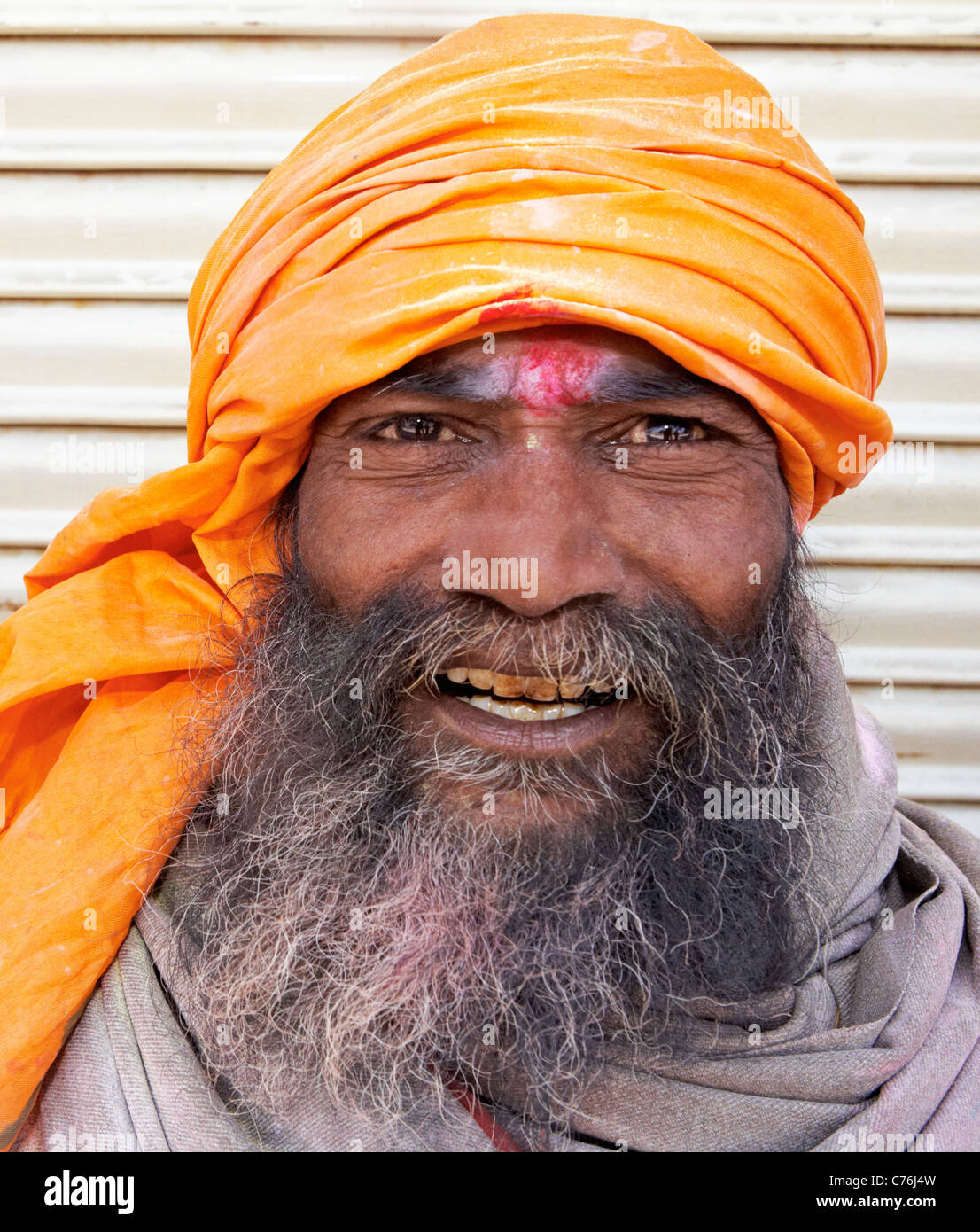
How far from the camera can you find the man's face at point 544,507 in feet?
5.13

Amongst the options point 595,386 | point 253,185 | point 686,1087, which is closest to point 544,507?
point 595,386

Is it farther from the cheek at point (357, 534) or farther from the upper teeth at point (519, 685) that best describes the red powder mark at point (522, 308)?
the upper teeth at point (519, 685)

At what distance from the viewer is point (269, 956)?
67.0 inches

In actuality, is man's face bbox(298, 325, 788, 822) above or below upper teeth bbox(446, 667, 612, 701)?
above

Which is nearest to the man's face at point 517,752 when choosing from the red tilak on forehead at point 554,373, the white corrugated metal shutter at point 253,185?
the red tilak on forehead at point 554,373

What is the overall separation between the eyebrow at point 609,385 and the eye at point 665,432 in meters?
0.06

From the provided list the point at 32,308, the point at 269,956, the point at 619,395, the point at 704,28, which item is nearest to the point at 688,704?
the point at 619,395

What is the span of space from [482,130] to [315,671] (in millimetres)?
893

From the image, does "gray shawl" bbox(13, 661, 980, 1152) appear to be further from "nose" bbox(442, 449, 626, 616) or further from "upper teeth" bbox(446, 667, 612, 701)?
"nose" bbox(442, 449, 626, 616)

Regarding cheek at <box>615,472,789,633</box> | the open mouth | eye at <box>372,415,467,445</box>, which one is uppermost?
eye at <box>372,415,467,445</box>

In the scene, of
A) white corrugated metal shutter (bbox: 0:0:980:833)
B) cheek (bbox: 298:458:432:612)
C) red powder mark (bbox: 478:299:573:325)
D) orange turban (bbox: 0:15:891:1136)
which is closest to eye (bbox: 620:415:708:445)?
orange turban (bbox: 0:15:891:1136)

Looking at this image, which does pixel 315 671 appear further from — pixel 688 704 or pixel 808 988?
pixel 808 988

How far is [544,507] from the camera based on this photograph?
1.57 meters

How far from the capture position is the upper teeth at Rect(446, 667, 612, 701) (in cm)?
157
